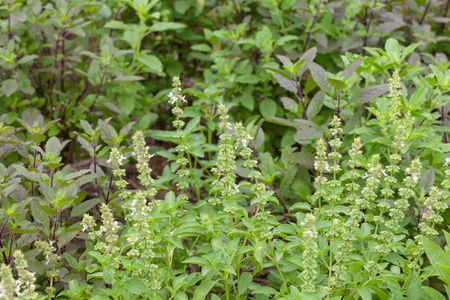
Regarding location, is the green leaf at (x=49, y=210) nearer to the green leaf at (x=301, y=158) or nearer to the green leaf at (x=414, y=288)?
the green leaf at (x=301, y=158)

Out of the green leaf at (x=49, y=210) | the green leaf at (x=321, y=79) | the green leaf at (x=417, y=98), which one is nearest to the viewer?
the green leaf at (x=49, y=210)

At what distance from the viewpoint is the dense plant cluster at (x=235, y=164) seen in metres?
1.97

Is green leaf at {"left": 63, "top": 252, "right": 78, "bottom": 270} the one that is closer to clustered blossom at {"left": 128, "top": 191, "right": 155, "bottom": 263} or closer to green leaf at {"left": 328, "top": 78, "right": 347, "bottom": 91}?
clustered blossom at {"left": 128, "top": 191, "right": 155, "bottom": 263}

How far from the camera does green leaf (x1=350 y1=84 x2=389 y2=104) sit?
2.64 m

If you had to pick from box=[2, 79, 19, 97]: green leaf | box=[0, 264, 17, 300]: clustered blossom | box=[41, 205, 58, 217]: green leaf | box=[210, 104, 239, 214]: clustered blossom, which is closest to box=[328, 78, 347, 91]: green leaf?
box=[210, 104, 239, 214]: clustered blossom

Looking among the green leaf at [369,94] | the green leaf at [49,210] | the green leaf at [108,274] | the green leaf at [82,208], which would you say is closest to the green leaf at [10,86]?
the green leaf at [82,208]

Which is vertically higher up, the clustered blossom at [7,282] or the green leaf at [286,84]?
the green leaf at [286,84]

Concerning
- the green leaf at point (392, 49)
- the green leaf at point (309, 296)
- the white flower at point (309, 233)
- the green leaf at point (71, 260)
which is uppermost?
the green leaf at point (392, 49)

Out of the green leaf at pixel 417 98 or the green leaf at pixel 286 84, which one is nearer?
the green leaf at pixel 417 98

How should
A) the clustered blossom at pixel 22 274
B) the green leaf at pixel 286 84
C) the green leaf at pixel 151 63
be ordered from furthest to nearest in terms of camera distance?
1. the green leaf at pixel 151 63
2. the green leaf at pixel 286 84
3. the clustered blossom at pixel 22 274

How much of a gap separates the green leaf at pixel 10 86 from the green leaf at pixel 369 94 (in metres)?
2.29

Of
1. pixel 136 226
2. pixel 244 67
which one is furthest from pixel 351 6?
pixel 136 226

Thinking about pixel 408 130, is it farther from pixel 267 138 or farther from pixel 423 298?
pixel 267 138

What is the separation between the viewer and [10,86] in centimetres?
331
